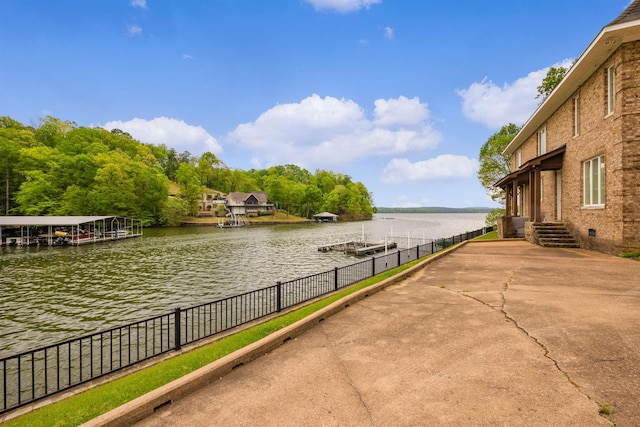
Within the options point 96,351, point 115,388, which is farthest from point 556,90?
point 96,351

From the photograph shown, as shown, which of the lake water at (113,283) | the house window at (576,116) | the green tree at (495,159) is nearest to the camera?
the lake water at (113,283)

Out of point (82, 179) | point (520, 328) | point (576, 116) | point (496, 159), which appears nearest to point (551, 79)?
point (496, 159)

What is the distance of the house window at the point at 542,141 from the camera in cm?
2309

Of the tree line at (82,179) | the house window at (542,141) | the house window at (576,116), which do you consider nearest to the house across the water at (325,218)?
the tree line at (82,179)

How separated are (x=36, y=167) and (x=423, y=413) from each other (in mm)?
88292

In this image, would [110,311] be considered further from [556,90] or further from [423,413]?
[556,90]

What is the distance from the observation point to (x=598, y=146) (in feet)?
49.4

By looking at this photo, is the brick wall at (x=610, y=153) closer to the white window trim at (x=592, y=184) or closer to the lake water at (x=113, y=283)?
the white window trim at (x=592, y=184)

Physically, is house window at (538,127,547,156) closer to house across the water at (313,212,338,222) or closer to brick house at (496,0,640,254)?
brick house at (496,0,640,254)

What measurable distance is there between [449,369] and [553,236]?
17.8 m

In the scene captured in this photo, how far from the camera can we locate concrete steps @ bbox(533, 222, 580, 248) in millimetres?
17422

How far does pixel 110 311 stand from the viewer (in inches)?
528

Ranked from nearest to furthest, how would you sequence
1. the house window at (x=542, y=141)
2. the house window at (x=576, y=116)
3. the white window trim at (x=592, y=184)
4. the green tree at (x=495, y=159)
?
the white window trim at (x=592, y=184) < the house window at (x=576, y=116) < the house window at (x=542, y=141) < the green tree at (x=495, y=159)

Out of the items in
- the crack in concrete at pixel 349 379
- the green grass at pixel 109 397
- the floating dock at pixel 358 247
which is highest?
the crack in concrete at pixel 349 379
